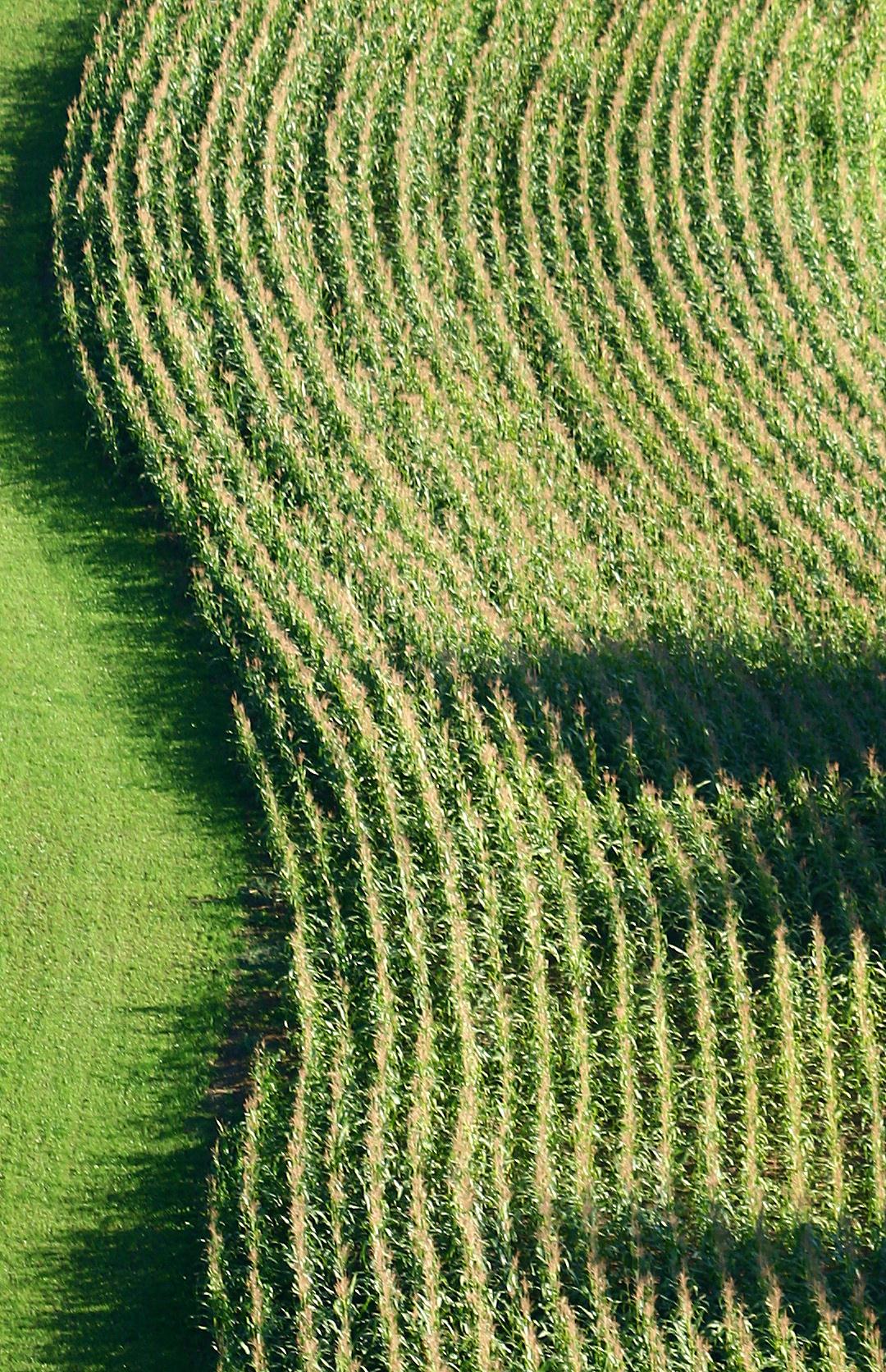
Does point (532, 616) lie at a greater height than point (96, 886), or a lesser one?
greater

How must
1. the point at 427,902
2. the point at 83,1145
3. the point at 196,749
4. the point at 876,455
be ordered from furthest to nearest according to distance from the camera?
the point at 876,455
the point at 196,749
the point at 427,902
the point at 83,1145

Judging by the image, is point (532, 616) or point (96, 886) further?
point (532, 616)

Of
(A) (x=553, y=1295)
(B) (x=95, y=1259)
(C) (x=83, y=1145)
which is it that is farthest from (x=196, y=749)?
(A) (x=553, y=1295)

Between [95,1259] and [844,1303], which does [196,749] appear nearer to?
[95,1259]
